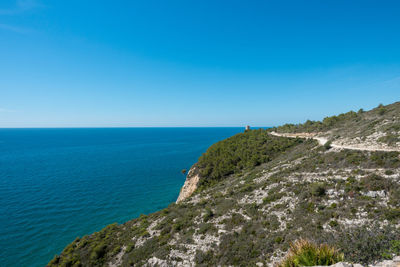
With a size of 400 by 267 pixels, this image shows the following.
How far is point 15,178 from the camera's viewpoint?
5578 cm

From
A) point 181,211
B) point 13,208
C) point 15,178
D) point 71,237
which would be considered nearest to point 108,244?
point 181,211

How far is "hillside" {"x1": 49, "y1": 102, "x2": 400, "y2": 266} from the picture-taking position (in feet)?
38.6

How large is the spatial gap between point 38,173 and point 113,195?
41282 millimetres

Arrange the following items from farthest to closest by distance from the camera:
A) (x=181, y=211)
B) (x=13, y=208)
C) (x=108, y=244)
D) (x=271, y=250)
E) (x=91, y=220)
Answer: (x=13, y=208) → (x=91, y=220) → (x=181, y=211) → (x=108, y=244) → (x=271, y=250)

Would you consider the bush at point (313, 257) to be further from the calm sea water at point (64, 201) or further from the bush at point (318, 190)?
the calm sea water at point (64, 201)

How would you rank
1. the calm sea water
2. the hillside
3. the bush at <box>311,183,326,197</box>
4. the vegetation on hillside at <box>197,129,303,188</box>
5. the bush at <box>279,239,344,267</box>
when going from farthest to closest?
the vegetation on hillside at <box>197,129,303,188</box>, the calm sea water, the bush at <box>311,183,326,197</box>, the hillside, the bush at <box>279,239,344,267</box>

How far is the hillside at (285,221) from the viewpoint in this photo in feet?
38.6

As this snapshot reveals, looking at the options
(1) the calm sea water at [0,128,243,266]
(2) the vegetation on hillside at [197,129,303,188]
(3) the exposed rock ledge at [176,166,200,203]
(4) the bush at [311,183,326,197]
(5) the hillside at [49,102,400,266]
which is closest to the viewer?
(5) the hillside at [49,102,400,266]

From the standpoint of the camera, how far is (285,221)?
599 inches

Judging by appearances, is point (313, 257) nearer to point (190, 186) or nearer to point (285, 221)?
point (285, 221)

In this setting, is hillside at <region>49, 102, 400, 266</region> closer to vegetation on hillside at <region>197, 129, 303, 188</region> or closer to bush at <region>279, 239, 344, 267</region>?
bush at <region>279, 239, 344, 267</region>

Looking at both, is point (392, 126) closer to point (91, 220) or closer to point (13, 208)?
point (91, 220)

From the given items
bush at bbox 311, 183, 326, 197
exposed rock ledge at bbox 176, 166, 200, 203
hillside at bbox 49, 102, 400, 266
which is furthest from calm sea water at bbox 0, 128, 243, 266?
bush at bbox 311, 183, 326, 197

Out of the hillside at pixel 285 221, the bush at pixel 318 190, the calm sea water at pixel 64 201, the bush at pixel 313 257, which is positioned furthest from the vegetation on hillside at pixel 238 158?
the bush at pixel 313 257
